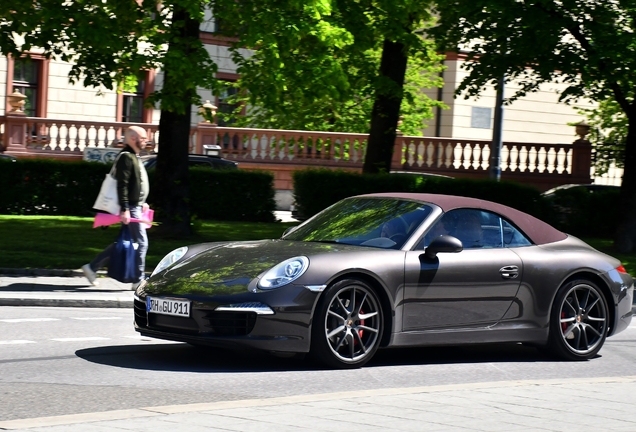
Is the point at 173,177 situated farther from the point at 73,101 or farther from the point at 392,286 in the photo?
the point at 73,101

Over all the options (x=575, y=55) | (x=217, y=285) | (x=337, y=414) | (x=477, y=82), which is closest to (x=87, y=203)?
(x=477, y=82)

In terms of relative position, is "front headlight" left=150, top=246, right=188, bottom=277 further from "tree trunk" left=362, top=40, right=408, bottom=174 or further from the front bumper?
"tree trunk" left=362, top=40, right=408, bottom=174

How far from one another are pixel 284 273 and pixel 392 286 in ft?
2.84

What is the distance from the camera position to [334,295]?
845 cm

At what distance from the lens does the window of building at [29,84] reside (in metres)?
38.0

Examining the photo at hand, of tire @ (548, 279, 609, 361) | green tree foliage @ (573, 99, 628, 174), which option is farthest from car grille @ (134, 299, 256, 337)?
green tree foliage @ (573, 99, 628, 174)

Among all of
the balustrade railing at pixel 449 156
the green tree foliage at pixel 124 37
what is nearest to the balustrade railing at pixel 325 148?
the balustrade railing at pixel 449 156

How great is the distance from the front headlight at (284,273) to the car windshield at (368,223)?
81 centimetres

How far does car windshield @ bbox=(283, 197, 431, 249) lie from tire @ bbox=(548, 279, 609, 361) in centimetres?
144

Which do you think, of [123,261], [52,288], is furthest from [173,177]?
[123,261]

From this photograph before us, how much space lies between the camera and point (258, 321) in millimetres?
8219

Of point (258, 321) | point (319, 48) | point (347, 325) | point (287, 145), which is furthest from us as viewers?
point (287, 145)

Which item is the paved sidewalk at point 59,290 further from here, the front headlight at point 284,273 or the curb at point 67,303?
the front headlight at point 284,273

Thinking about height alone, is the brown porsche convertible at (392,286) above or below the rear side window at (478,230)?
below
